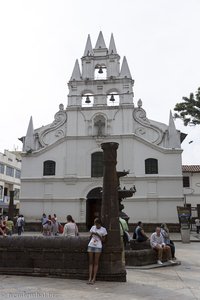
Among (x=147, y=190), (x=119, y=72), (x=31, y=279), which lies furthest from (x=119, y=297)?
(x=119, y=72)

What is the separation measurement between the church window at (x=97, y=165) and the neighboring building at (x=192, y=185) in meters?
11.1

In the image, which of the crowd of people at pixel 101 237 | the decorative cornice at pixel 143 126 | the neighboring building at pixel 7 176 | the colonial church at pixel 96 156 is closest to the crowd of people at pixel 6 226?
the crowd of people at pixel 101 237

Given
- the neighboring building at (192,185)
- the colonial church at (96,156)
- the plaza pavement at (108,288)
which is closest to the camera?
the plaza pavement at (108,288)

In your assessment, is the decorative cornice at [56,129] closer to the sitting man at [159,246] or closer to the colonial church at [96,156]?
the colonial church at [96,156]

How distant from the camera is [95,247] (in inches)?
282

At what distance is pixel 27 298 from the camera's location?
5.57 m

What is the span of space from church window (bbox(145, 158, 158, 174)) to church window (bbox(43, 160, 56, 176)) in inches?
312

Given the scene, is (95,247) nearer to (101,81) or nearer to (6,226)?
(6,226)

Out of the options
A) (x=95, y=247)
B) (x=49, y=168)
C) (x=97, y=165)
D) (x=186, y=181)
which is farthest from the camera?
(x=186, y=181)

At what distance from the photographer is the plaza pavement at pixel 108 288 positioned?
581cm

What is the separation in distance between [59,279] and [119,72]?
24.9 meters

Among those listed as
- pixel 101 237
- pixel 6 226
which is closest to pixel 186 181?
pixel 6 226

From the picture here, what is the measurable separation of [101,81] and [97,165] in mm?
7639

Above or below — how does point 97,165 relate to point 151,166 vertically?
above
